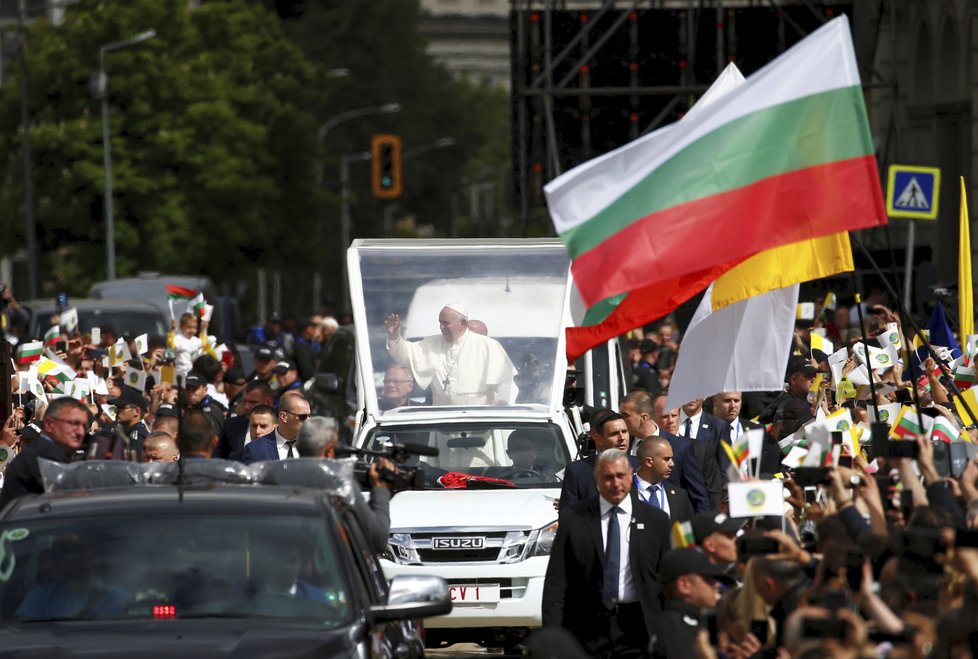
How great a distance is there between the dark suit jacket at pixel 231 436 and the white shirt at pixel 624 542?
5.52m

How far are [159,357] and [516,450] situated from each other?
704 cm

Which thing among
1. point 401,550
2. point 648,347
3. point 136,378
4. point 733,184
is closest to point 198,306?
point 136,378

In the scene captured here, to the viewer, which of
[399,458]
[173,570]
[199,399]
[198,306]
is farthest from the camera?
[198,306]

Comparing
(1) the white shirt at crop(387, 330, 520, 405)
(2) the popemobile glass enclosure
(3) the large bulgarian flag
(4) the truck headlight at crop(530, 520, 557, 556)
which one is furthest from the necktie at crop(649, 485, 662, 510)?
(1) the white shirt at crop(387, 330, 520, 405)

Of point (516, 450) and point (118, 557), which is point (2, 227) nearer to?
Result: point (516, 450)

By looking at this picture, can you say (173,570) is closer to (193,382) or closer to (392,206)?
(193,382)

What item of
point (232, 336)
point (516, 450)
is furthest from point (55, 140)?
point (516, 450)

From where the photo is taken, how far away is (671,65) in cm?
2922

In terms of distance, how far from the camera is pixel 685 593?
8180 mm

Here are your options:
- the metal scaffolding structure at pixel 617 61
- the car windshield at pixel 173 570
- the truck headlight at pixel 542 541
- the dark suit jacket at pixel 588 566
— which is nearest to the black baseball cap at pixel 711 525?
the dark suit jacket at pixel 588 566

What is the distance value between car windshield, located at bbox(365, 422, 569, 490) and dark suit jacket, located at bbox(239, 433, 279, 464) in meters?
1.03

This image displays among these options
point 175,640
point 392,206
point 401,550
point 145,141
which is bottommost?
point 401,550

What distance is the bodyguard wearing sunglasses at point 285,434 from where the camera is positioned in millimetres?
13875

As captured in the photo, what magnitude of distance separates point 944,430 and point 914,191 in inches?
327
